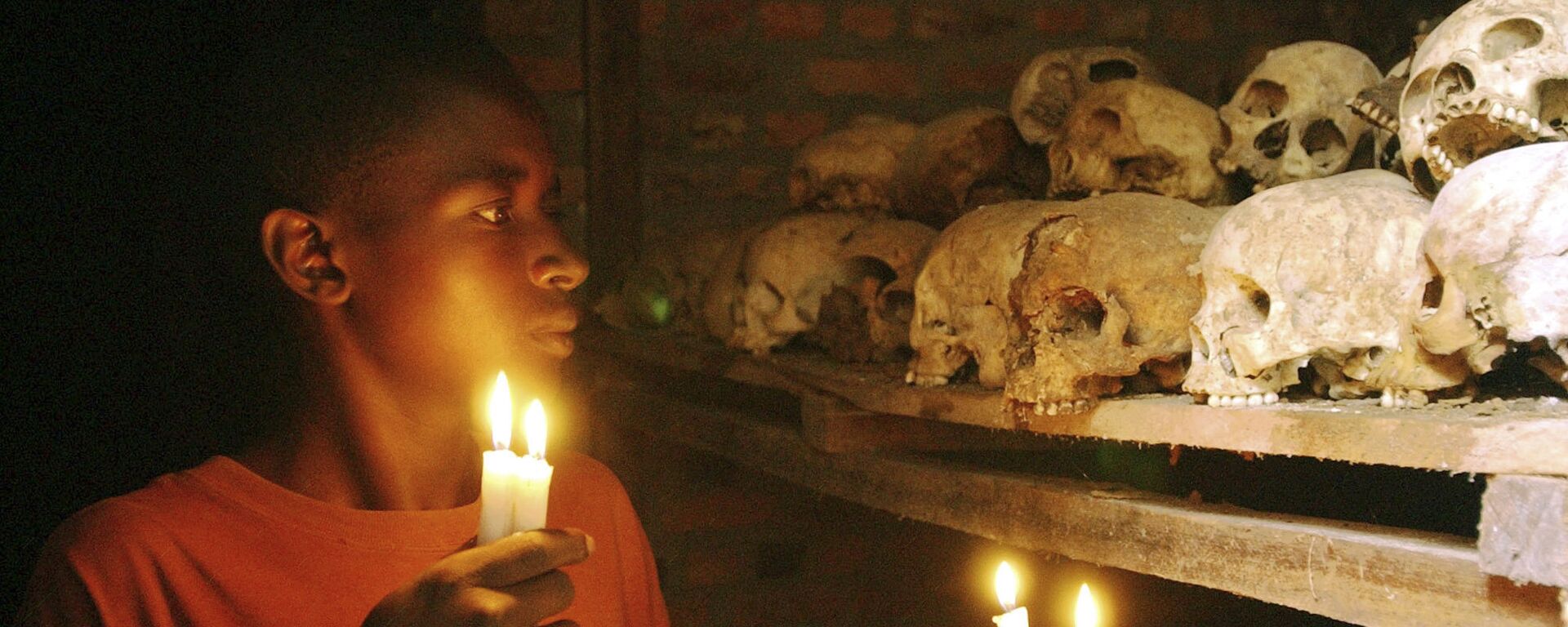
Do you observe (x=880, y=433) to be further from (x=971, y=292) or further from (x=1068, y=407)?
(x=1068, y=407)

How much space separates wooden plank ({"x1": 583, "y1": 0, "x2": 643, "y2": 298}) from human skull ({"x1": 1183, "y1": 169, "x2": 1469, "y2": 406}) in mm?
2341

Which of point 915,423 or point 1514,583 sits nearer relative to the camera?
point 1514,583

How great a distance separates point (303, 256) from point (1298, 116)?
1.82 m

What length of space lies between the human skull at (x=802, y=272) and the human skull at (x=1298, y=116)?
2.58 ft

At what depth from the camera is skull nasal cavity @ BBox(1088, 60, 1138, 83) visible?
10.5 feet

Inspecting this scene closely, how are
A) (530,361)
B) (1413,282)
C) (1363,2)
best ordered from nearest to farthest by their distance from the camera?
(530,361) < (1413,282) < (1363,2)

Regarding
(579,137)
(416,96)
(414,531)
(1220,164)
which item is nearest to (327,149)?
(416,96)

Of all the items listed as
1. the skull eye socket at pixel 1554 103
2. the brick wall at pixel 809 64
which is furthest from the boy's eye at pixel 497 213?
the brick wall at pixel 809 64

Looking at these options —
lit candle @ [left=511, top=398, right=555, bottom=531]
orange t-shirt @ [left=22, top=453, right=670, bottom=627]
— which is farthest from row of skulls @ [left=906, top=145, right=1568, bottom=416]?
lit candle @ [left=511, top=398, right=555, bottom=531]

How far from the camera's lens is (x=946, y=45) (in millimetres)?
4715

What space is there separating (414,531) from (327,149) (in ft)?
1.58

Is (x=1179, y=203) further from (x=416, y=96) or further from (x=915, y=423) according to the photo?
(x=416, y=96)

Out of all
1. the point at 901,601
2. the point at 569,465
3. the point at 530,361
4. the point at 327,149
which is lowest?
the point at 901,601

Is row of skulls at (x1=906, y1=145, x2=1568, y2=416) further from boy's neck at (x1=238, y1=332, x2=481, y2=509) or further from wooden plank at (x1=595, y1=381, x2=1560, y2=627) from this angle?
boy's neck at (x1=238, y1=332, x2=481, y2=509)
